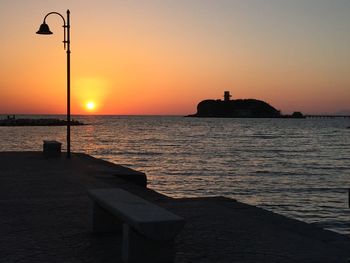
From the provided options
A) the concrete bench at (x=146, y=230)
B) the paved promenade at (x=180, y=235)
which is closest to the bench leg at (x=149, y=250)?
the concrete bench at (x=146, y=230)

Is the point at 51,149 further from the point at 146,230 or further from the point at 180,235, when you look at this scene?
the point at 146,230

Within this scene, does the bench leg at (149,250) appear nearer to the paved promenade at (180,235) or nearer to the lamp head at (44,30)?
the paved promenade at (180,235)

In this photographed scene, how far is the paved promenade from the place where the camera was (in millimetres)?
6934

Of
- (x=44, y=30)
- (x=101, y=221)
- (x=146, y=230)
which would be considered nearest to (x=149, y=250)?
(x=146, y=230)

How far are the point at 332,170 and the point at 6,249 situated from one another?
32546 mm

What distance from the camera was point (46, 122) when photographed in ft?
471

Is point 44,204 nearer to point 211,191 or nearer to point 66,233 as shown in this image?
point 66,233

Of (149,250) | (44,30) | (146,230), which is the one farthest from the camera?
(44,30)

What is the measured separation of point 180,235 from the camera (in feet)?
26.5

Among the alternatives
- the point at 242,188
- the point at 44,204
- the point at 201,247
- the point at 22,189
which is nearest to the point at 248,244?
the point at 201,247

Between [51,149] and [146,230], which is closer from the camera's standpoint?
[146,230]

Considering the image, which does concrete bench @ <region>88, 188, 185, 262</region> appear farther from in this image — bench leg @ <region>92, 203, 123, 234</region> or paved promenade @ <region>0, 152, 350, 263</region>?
bench leg @ <region>92, 203, 123, 234</region>

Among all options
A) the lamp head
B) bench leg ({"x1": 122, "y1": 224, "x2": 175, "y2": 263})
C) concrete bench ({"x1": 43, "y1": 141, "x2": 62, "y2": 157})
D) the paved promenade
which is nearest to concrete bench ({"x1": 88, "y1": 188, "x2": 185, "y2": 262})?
bench leg ({"x1": 122, "y1": 224, "x2": 175, "y2": 263})

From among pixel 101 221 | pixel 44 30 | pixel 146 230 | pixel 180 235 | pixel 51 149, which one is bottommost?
pixel 180 235
